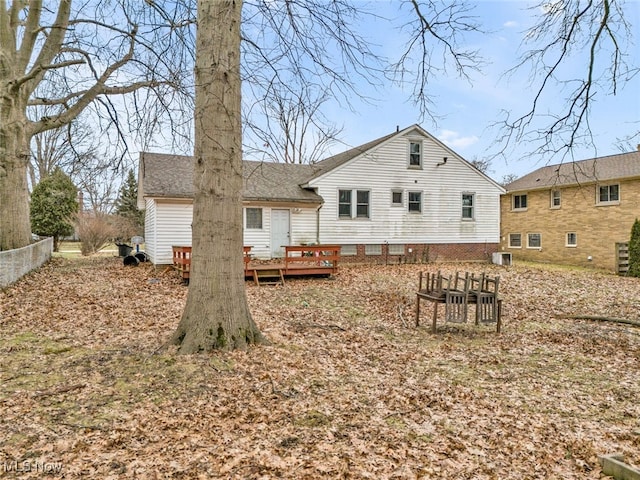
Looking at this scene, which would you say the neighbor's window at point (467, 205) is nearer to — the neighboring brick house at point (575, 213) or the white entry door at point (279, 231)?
the neighboring brick house at point (575, 213)

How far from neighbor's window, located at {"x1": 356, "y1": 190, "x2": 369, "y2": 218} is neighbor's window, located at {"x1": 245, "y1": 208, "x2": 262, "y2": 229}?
4707mm

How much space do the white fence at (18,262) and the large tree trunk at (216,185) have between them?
701cm

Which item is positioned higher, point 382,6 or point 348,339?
point 382,6

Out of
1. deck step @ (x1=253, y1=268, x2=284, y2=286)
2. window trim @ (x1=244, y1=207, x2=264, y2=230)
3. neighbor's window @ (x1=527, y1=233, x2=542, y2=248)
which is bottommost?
deck step @ (x1=253, y1=268, x2=284, y2=286)

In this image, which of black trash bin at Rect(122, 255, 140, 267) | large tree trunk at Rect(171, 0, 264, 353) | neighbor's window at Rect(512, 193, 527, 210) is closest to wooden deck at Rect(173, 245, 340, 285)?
black trash bin at Rect(122, 255, 140, 267)

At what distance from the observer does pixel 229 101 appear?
527 centimetres

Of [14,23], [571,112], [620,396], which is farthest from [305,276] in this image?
[14,23]

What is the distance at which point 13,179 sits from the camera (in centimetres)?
1258

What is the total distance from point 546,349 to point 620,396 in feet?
6.14

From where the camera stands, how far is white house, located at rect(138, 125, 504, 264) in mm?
18094

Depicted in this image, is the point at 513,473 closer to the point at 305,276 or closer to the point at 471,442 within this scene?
the point at 471,442

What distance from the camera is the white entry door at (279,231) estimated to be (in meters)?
18.3

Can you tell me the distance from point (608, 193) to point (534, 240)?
15.8ft

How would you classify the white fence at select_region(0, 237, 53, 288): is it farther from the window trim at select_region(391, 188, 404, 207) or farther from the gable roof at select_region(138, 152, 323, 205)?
the window trim at select_region(391, 188, 404, 207)
